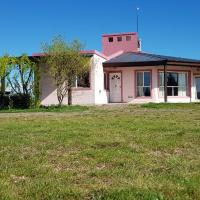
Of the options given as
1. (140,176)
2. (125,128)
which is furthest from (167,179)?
(125,128)

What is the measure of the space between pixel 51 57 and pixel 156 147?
17591mm

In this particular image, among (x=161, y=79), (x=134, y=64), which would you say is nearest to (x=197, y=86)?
(x=161, y=79)

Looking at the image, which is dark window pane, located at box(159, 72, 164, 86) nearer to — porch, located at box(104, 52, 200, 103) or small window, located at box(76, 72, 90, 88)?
porch, located at box(104, 52, 200, 103)

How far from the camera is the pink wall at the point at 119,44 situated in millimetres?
40534

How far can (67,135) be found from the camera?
36.2ft

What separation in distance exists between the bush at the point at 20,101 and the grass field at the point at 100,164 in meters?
14.1

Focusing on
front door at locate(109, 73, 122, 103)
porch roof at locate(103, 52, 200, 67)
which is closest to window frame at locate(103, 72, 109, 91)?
front door at locate(109, 73, 122, 103)

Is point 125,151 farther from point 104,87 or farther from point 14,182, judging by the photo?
point 104,87

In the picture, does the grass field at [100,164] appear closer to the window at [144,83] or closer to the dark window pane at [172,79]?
the window at [144,83]

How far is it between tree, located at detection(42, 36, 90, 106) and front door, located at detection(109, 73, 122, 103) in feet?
21.6

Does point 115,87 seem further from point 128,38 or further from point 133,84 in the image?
point 128,38

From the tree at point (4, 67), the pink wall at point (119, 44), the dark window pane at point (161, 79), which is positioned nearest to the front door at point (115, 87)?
the dark window pane at point (161, 79)

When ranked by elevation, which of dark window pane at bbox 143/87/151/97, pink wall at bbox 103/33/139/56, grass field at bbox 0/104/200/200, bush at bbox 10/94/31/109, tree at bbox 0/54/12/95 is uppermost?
pink wall at bbox 103/33/139/56

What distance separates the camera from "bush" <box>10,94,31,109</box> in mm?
26125
